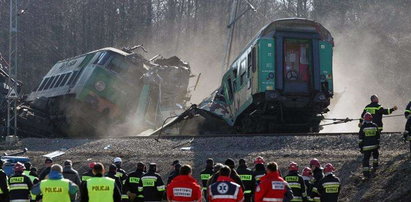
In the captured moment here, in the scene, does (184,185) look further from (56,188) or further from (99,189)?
(56,188)

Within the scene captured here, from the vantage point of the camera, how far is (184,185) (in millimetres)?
8789

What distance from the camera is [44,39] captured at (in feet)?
181

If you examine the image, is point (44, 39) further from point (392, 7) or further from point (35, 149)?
point (35, 149)

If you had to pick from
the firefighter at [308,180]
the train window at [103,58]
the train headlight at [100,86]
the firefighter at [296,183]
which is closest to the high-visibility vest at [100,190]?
the firefighter at [296,183]

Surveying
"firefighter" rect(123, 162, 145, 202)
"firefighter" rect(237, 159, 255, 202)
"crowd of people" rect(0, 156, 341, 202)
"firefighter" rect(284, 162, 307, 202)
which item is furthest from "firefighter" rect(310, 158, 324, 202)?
"firefighter" rect(123, 162, 145, 202)

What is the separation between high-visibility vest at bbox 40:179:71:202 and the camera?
9008 millimetres

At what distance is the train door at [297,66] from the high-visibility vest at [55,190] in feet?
33.3

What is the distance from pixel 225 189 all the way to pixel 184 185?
23.7 inches

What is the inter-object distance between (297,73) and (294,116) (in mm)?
1577

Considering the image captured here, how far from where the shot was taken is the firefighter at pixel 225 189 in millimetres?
8508

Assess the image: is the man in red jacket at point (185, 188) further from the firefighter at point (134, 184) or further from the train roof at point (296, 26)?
the train roof at point (296, 26)

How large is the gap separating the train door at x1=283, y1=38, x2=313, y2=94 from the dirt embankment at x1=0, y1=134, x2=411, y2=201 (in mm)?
2280

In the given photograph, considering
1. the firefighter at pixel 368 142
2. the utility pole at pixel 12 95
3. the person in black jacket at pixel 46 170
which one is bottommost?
the person in black jacket at pixel 46 170

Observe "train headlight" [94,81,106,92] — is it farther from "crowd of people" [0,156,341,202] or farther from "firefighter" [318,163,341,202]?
"firefighter" [318,163,341,202]
